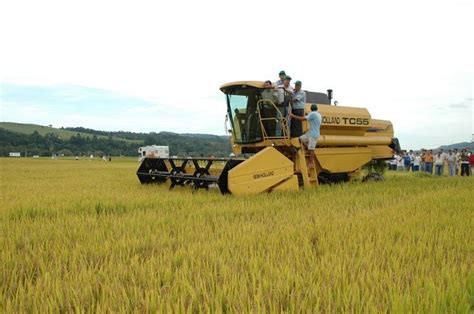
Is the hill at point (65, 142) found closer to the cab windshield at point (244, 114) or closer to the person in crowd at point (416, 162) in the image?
the person in crowd at point (416, 162)

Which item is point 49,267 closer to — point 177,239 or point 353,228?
point 177,239

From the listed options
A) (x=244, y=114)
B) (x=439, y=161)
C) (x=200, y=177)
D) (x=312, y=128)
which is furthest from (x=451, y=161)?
(x=200, y=177)

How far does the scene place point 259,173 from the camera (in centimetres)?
769

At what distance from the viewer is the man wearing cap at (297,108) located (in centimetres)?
894

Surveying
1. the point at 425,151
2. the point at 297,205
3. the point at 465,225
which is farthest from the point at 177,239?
the point at 425,151

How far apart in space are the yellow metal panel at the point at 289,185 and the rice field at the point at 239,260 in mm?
2055

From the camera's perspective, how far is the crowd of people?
58.6 feet

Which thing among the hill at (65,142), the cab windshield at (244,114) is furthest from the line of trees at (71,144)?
the cab windshield at (244,114)

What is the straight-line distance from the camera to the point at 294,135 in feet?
29.7

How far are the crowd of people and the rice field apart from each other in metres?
11.9

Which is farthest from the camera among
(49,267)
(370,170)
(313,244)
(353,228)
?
(370,170)

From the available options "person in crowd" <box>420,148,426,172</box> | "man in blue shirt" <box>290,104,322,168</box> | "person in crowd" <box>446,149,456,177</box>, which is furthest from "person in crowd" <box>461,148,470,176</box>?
"man in blue shirt" <box>290,104,322,168</box>

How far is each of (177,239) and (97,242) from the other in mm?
789

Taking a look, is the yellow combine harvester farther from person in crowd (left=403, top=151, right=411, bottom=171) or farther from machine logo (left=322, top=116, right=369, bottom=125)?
person in crowd (left=403, top=151, right=411, bottom=171)
